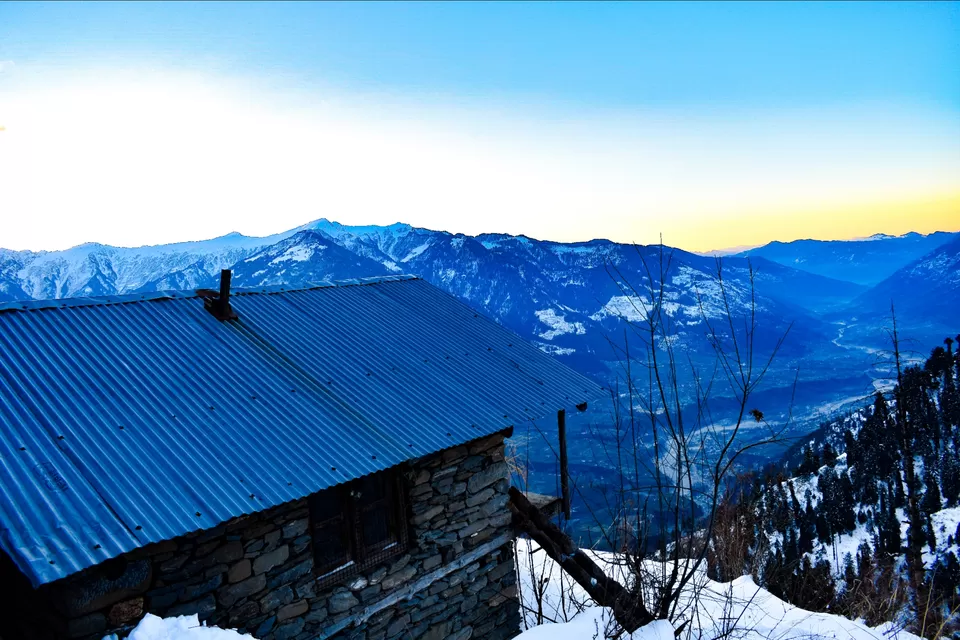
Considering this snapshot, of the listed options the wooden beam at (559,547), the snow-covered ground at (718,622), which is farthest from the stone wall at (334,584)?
the snow-covered ground at (718,622)

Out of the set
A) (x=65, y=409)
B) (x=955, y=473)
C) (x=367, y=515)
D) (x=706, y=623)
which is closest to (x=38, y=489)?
(x=65, y=409)

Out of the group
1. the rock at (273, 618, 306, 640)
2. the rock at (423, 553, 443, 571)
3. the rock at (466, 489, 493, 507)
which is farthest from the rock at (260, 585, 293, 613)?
the rock at (466, 489, 493, 507)

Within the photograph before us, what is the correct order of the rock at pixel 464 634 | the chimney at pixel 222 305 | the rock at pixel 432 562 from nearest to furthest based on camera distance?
the rock at pixel 432 562 → the rock at pixel 464 634 → the chimney at pixel 222 305

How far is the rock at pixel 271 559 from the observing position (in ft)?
20.5

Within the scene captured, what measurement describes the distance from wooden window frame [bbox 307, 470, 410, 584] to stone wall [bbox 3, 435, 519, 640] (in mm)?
102

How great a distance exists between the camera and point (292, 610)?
6562 mm

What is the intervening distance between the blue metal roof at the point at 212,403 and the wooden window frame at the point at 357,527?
2.15 ft

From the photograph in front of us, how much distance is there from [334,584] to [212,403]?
8.13 ft

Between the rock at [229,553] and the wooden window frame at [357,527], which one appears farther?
the wooden window frame at [357,527]

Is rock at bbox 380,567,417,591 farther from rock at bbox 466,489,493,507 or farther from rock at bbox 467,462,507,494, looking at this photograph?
rock at bbox 467,462,507,494

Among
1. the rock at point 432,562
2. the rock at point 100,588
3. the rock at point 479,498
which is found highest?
the rock at point 100,588

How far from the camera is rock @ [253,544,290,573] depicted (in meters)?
6.25

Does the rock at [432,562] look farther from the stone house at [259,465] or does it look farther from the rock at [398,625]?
the rock at [398,625]

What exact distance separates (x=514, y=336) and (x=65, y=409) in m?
7.01
